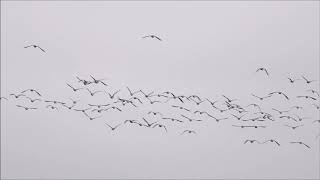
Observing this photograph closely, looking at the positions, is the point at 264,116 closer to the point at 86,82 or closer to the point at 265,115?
the point at 265,115

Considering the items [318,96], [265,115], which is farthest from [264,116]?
[318,96]

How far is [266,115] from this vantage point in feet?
314

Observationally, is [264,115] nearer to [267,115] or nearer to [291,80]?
[267,115]

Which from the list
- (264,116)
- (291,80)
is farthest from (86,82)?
(264,116)

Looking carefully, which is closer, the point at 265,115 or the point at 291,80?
the point at 291,80

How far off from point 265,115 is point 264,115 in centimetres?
21

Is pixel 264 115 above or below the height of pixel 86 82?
above

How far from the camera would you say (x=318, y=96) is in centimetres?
9575

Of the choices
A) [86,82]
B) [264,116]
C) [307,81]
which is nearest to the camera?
[86,82]

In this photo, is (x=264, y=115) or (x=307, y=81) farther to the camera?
(x=264, y=115)

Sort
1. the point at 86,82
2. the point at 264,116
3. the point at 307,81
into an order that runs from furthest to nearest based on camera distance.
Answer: the point at 264,116, the point at 307,81, the point at 86,82

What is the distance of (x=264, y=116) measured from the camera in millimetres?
94688

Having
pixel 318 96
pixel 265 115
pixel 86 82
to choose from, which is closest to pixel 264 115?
pixel 265 115

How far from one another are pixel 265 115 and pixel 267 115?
1.55 feet
